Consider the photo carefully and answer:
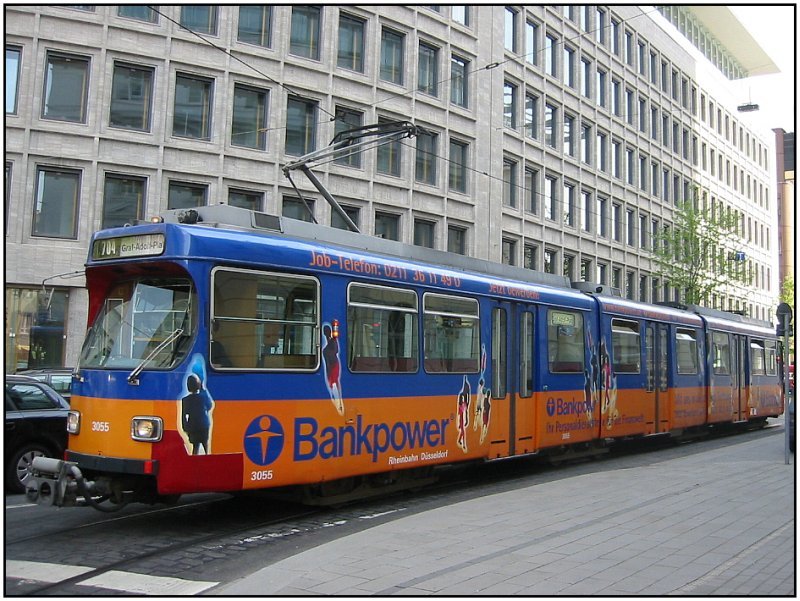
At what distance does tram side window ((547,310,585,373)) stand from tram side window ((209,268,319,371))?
569cm

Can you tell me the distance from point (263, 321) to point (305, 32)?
2191 cm

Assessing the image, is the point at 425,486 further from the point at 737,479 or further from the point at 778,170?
the point at 778,170

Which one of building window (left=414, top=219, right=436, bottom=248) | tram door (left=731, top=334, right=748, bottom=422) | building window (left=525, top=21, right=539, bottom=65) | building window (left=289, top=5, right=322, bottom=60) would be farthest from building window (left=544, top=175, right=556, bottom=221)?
tram door (left=731, top=334, right=748, bottom=422)

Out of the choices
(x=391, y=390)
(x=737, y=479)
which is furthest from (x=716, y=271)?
(x=391, y=390)

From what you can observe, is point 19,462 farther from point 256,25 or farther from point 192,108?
point 256,25

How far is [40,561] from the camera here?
702 cm

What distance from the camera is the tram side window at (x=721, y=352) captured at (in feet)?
67.2

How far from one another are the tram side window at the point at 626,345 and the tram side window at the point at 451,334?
5.00m

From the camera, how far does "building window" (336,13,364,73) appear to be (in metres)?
29.0

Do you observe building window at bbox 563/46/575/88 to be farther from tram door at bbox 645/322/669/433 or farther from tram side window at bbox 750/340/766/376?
tram door at bbox 645/322/669/433

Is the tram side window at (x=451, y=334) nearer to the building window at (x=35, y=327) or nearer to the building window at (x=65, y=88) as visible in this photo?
the building window at (x=35, y=327)

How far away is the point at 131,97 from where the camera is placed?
2459 centimetres

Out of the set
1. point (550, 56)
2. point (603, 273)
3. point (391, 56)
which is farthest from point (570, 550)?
point (603, 273)

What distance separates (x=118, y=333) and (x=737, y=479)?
28.2 ft
